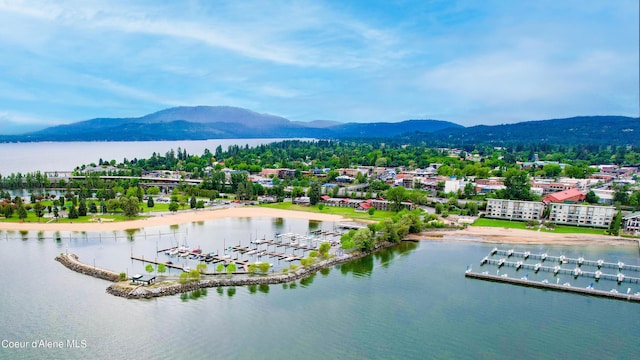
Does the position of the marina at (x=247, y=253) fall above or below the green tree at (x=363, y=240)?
below

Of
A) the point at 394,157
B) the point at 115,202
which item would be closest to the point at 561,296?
the point at 115,202

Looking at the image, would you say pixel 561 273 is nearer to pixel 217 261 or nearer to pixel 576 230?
pixel 576 230

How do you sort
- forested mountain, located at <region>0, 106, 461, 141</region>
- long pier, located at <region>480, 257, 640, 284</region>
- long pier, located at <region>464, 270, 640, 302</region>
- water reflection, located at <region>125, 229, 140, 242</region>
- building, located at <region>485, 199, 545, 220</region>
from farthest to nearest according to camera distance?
1. forested mountain, located at <region>0, 106, 461, 141</region>
2. building, located at <region>485, 199, 545, 220</region>
3. water reflection, located at <region>125, 229, 140, 242</region>
4. long pier, located at <region>480, 257, 640, 284</region>
5. long pier, located at <region>464, 270, 640, 302</region>

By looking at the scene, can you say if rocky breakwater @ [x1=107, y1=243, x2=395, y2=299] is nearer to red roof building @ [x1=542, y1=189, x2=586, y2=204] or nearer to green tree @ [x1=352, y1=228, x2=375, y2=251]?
green tree @ [x1=352, y1=228, x2=375, y2=251]

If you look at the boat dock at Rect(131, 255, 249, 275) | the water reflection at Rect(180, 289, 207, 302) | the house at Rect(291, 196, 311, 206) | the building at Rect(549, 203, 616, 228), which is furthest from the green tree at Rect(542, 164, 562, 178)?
the water reflection at Rect(180, 289, 207, 302)

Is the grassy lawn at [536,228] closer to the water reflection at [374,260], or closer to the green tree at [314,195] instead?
the water reflection at [374,260]

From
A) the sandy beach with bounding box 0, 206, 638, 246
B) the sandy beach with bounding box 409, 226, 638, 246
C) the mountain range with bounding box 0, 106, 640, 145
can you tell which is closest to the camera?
the sandy beach with bounding box 409, 226, 638, 246

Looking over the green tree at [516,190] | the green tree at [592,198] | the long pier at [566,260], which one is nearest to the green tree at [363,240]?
the long pier at [566,260]
